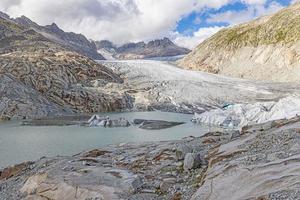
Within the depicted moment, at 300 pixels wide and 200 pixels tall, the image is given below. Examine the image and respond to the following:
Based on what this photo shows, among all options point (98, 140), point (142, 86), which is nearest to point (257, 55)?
point (142, 86)

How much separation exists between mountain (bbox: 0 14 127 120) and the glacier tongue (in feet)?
82.6

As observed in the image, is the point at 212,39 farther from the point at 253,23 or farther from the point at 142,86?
the point at 142,86

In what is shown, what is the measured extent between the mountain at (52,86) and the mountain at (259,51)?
144 ft

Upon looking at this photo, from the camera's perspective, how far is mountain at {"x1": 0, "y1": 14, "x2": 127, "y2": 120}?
2749 inches

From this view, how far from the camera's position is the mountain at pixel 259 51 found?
117875 millimetres

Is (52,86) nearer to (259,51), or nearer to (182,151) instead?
(182,151)

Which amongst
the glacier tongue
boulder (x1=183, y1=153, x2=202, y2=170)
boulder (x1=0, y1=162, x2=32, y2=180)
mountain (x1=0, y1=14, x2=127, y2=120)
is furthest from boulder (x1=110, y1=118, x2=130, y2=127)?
boulder (x1=183, y1=153, x2=202, y2=170)

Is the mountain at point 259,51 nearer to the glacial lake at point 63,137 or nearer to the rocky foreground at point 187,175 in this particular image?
the glacial lake at point 63,137

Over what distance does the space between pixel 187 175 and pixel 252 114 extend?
38423 millimetres

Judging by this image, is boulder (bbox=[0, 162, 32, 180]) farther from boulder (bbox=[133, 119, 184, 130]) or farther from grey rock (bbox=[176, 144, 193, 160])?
boulder (bbox=[133, 119, 184, 130])

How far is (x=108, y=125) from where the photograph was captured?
54.9m

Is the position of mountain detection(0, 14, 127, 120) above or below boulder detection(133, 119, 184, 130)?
above

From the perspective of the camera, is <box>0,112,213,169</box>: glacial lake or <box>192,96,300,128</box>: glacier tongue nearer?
<box>0,112,213,169</box>: glacial lake

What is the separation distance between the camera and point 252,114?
175 feet
